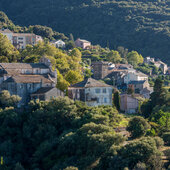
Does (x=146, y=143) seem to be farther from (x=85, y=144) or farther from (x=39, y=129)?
(x=39, y=129)

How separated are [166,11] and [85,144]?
131 metres

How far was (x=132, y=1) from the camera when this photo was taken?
173 meters

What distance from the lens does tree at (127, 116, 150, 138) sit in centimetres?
4575

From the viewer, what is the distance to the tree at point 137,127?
150 ft

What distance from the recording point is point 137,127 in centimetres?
4603

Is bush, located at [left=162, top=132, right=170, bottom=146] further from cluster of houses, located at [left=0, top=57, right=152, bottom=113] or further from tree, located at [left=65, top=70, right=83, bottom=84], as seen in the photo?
tree, located at [left=65, top=70, right=83, bottom=84]

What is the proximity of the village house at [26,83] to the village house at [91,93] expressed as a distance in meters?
2.99

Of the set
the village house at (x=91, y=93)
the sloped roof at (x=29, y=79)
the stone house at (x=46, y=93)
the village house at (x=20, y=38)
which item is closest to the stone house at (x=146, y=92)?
the village house at (x=91, y=93)

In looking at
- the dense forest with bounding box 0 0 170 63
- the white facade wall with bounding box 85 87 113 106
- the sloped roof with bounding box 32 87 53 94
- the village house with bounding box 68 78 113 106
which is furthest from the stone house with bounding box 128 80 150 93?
the dense forest with bounding box 0 0 170 63

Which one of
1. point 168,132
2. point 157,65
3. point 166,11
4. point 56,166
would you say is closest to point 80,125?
point 56,166

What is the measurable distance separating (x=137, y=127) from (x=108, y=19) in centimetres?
11599

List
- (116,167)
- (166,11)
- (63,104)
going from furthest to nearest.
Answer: (166,11) < (63,104) < (116,167)

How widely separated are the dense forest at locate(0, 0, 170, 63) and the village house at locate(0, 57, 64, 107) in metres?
80.8

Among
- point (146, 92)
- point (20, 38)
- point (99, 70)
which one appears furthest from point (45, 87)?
point (20, 38)
